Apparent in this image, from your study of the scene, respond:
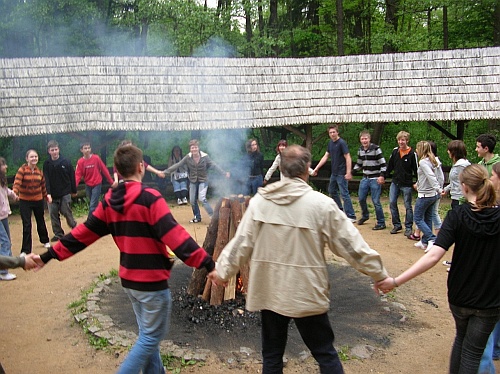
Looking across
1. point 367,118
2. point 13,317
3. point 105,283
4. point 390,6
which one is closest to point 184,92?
point 367,118

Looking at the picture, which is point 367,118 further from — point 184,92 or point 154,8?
point 154,8

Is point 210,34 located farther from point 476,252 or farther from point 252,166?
point 476,252

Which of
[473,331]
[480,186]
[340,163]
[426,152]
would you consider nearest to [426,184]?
[426,152]

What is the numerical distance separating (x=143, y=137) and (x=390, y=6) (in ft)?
36.8

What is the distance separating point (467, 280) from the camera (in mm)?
3469

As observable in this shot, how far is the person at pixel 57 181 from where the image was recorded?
9.00m

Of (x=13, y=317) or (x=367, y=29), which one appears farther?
(x=367, y=29)

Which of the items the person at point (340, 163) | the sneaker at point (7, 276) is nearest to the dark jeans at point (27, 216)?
the sneaker at point (7, 276)

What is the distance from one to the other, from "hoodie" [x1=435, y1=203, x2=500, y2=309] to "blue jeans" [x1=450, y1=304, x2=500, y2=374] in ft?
0.18

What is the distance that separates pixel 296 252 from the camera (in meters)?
3.32

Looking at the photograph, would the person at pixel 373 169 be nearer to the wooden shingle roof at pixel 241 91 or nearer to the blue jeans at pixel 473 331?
the wooden shingle roof at pixel 241 91

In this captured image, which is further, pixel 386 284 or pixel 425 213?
pixel 425 213

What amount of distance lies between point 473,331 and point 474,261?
1.57ft

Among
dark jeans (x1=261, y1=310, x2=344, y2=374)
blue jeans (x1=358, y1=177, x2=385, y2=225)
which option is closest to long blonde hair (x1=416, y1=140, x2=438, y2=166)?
blue jeans (x1=358, y1=177, x2=385, y2=225)
